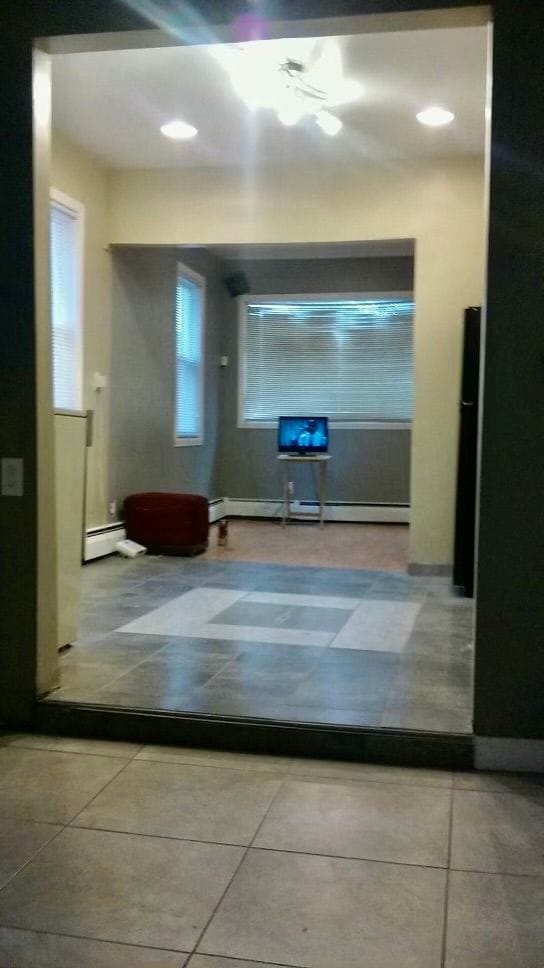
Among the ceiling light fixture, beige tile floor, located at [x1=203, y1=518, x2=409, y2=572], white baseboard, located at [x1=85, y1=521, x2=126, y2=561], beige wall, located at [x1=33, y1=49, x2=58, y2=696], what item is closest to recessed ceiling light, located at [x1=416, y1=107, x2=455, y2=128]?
the ceiling light fixture

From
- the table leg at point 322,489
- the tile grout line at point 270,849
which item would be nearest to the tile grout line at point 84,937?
the tile grout line at point 270,849

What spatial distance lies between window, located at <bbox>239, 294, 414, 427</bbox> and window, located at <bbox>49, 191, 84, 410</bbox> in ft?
11.7

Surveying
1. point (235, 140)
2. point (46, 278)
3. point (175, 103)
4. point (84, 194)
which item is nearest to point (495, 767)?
point (46, 278)

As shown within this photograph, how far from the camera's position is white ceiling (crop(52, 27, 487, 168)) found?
12.3 feet

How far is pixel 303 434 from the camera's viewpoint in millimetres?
8375

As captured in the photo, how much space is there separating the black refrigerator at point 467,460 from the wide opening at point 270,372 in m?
0.02

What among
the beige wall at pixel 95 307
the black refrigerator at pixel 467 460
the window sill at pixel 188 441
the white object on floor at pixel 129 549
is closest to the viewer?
the black refrigerator at pixel 467 460

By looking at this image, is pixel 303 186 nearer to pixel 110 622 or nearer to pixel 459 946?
pixel 110 622

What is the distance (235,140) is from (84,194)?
1.15 m

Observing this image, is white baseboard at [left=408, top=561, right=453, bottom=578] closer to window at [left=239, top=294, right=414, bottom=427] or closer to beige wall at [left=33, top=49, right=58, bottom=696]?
beige wall at [left=33, top=49, right=58, bottom=696]

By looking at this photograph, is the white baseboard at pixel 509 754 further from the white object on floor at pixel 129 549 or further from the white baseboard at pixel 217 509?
the white baseboard at pixel 217 509

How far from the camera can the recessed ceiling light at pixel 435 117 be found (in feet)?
14.6

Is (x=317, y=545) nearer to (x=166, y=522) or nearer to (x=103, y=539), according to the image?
(x=166, y=522)

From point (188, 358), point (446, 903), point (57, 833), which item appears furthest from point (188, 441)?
point (446, 903)
